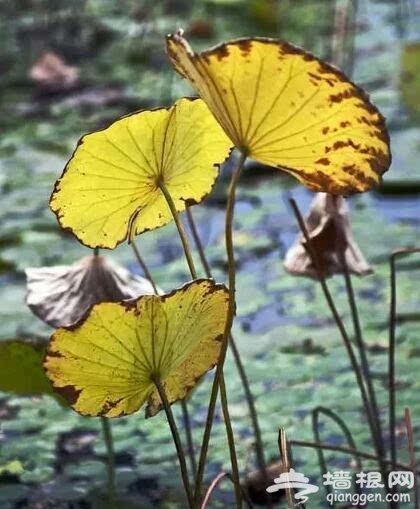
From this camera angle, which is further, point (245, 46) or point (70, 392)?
point (70, 392)

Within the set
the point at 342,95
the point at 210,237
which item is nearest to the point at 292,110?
the point at 342,95

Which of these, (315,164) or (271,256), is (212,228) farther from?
(315,164)

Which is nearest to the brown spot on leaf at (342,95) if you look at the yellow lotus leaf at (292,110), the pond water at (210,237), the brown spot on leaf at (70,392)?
the yellow lotus leaf at (292,110)

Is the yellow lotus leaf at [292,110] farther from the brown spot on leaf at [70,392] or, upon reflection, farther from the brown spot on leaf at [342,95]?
the brown spot on leaf at [70,392]

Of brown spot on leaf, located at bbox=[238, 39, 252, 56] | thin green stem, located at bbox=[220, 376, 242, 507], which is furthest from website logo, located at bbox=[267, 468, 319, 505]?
brown spot on leaf, located at bbox=[238, 39, 252, 56]

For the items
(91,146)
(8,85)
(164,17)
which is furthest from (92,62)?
(91,146)

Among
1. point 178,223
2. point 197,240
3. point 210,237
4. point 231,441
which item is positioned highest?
point 210,237

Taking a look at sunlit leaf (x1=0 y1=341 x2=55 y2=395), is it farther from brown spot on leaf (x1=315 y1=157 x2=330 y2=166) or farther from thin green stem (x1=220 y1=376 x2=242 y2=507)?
brown spot on leaf (x1=315 y1=157 x2=330 y2=166)

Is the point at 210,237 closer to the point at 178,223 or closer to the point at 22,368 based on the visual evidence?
the point at 22,368
